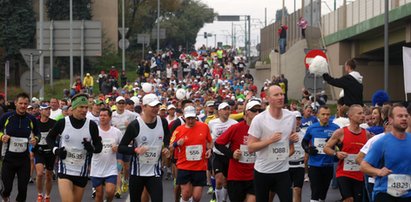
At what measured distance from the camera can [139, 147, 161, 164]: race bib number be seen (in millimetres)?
12938

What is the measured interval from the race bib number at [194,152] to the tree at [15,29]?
57178mm

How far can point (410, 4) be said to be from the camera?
1255 inches

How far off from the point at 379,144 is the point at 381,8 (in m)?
29.0

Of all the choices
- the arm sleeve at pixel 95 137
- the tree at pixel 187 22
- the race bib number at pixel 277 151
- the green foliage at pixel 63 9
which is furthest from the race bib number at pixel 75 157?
the tree at pixel 187 22

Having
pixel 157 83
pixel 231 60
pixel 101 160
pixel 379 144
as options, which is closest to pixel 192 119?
pixel 101 160

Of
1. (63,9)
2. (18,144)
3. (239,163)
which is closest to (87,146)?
(239,163)

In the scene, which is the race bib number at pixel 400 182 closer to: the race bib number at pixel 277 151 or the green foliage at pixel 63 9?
the race bib number at pixel 277 151

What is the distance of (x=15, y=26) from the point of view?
2783 inches

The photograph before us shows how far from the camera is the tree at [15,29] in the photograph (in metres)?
70.4

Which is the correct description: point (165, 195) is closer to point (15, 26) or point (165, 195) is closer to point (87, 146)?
point (87, 146)

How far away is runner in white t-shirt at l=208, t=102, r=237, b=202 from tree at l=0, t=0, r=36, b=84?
5571 cm

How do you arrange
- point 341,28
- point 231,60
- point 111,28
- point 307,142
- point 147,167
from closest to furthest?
point 147,167, point 307,142, point 341,28, point 231,60, point 111,28

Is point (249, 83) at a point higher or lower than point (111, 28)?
lower

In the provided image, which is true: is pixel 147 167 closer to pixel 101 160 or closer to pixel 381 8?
pixel 101 160
